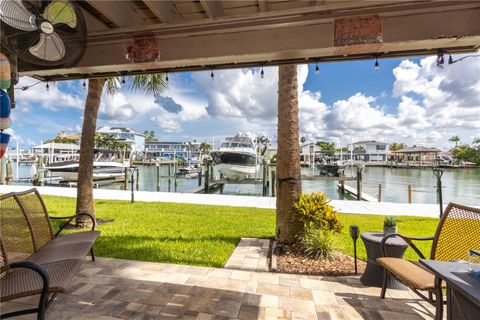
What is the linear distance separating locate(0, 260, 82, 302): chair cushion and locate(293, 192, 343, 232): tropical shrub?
2.96 m

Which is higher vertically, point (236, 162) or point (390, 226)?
point (236, 162)

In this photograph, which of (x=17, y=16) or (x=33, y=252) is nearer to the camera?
(x=17, y=16)

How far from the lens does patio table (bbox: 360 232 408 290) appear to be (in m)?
2.83

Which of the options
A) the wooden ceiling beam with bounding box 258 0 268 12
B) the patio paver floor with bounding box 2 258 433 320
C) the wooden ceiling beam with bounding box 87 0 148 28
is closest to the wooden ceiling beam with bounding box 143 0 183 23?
the wooden ceiling beam with bounding box 87 0 148 28

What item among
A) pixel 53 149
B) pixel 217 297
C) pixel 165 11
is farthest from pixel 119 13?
pixel 53 149

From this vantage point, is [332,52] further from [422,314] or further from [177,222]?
[177,222]

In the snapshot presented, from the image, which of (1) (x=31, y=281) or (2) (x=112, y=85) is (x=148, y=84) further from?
(1) (x=31, y=281)

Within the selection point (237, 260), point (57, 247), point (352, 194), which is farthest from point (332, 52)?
point (352, 194)

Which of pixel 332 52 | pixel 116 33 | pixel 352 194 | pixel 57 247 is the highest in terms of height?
pixel 116 33

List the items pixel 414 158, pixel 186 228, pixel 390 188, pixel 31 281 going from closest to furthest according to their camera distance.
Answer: pixel 31 281, pixel 186 228, pixel 390 188, pixel 414 158

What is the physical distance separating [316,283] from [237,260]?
4.09 ft

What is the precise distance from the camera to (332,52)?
2.46 m

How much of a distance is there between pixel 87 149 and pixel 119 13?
3669 millimetres

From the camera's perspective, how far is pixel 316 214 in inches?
152
